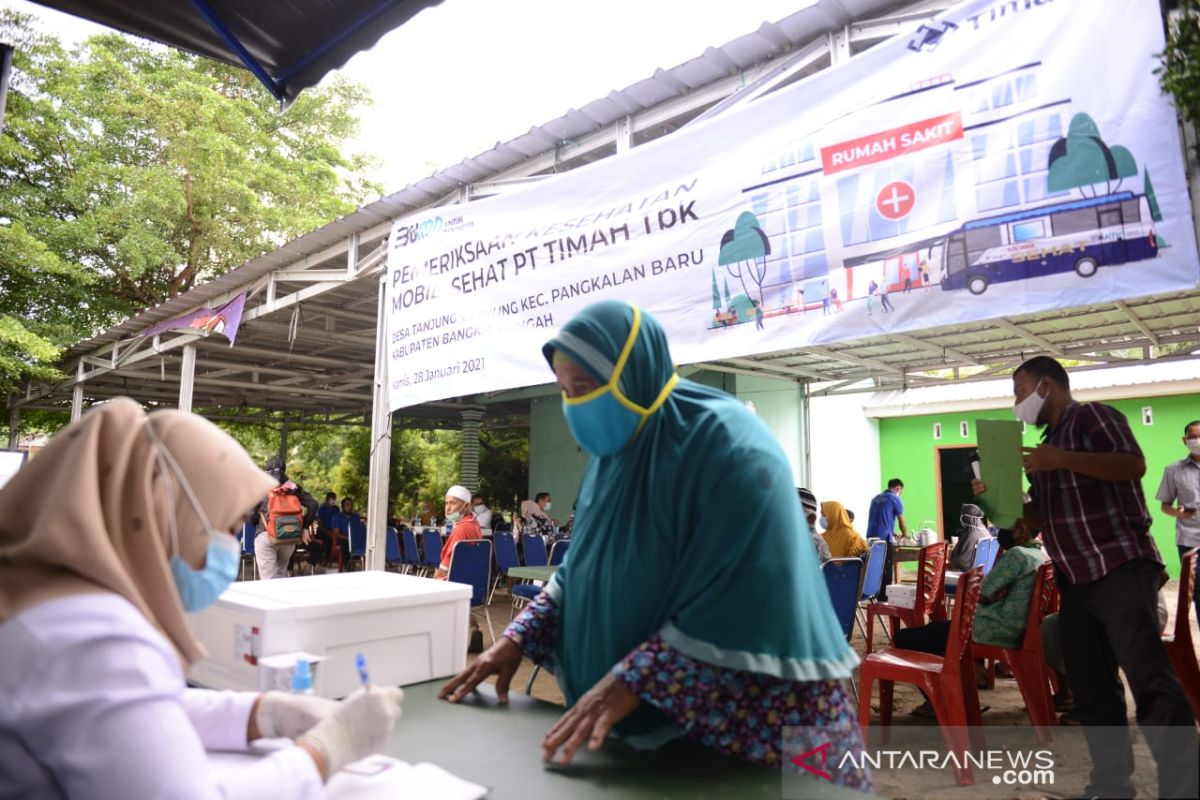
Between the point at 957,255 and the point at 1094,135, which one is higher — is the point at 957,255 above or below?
below

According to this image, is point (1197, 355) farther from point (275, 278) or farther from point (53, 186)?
point (53, 186)

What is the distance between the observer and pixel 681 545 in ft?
4.17

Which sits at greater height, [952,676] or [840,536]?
[840,536]

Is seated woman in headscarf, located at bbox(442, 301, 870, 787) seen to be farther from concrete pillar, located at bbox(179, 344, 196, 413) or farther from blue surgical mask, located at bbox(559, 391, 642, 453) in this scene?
concrete pillar, located at bbox(179, 344, 196, 413)

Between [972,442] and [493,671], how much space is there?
11.5 metres

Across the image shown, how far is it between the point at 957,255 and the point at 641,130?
7.27 feet

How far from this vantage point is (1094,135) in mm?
2342

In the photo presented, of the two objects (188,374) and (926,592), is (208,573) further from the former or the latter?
(188,374)

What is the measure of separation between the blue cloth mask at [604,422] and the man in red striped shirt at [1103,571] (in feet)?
6.21

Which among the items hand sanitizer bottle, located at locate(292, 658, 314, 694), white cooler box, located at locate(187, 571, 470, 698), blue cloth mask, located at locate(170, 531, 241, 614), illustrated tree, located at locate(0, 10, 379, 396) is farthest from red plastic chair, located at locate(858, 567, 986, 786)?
illustrated tree, located at locate(0, 10, 379, 396)

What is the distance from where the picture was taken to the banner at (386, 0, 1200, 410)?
230 cm

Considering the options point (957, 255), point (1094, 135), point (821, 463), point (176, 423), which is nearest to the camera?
point (176, 423)

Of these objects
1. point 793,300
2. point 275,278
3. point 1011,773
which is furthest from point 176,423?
point 275,278
